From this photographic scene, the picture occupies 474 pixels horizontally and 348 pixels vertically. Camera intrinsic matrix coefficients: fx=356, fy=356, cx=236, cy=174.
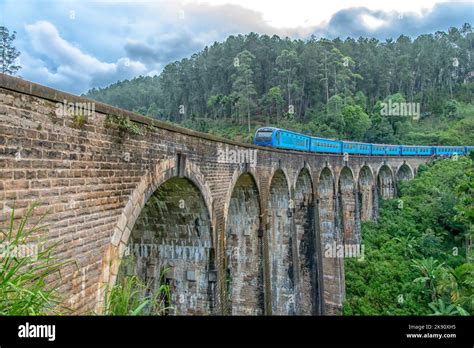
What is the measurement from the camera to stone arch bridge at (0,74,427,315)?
11.7 feet

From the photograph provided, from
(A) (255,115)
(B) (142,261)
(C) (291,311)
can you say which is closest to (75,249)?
(B) (142,261)

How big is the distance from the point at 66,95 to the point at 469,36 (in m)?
69.9

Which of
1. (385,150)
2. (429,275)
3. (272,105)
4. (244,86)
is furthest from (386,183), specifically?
(244,86)

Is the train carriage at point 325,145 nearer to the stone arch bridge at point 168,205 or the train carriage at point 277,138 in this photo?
the stone arch bridge at point 168,205

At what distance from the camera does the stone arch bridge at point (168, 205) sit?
358cm

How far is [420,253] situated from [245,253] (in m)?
14.5

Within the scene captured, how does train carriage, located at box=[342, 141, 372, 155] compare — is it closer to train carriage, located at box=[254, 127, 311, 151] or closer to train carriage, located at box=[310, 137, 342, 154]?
train carriage, located at box=[310, 137, 342, 154]

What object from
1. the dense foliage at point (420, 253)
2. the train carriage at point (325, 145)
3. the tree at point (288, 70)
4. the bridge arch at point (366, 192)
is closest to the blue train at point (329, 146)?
the train carriage at point (325, 145)

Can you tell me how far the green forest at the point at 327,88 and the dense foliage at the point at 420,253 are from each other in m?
12.4

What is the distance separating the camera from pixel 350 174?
891 inches

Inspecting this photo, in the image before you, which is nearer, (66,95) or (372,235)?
(66,95)

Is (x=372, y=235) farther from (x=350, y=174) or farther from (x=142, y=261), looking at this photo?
(x=142, y=261)

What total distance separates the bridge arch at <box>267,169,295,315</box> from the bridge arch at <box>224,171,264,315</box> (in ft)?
8.15

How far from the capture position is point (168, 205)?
8273 millimetres
